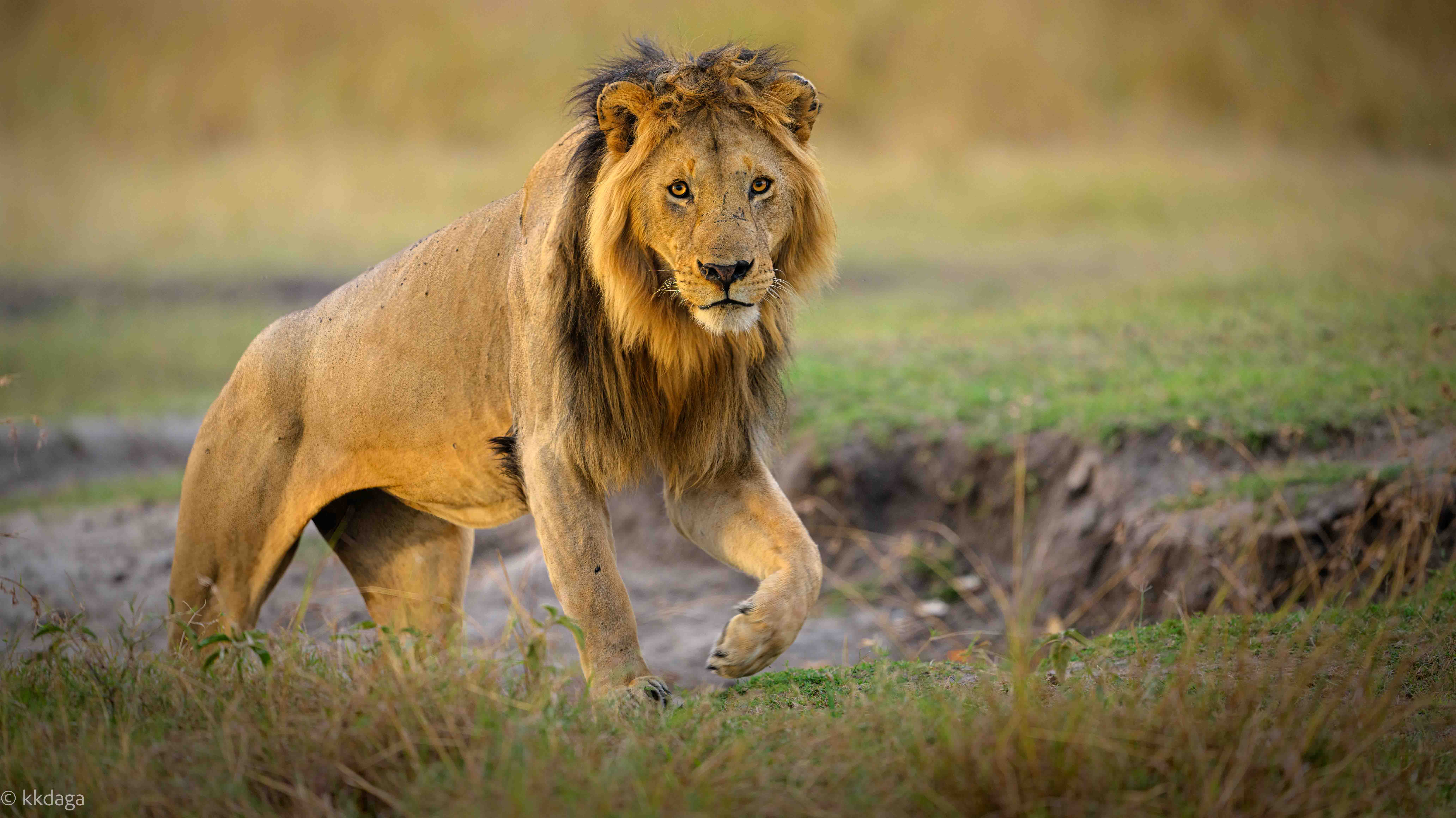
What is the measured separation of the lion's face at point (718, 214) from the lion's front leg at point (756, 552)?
59 centimetres

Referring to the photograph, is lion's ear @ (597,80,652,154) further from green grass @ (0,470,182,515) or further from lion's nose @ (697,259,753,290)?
green grass @ (0,470,182,515)

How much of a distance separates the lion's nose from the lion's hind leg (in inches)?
76.8

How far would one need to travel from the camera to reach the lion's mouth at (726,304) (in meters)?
3.13

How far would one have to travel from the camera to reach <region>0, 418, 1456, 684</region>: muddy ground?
4781 mm

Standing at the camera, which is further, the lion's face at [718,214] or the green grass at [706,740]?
the lion's face at [718,214]

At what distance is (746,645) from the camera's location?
297 cm

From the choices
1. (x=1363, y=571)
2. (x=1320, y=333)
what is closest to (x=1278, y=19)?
(x=1320, y=333)

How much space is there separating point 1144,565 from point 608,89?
3.17 meters

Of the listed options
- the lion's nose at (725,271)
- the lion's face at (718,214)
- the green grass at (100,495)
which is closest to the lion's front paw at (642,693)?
the lion's face at (718,214)

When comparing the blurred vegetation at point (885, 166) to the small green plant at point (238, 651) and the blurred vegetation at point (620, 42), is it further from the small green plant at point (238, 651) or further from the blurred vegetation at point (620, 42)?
the small green plant at point (238, 651)

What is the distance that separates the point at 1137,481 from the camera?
18.3ft

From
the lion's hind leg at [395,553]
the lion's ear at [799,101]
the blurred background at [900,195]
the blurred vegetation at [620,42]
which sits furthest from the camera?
the blurred vegetation at [620,42]

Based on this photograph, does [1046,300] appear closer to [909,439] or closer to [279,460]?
A: [909,439]

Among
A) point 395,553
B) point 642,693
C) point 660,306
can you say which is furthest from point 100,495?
point 642,693
